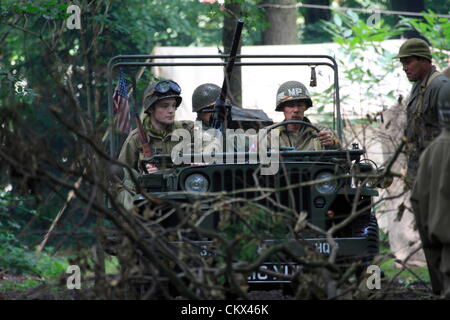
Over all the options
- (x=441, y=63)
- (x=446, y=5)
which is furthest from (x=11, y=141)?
(x=446, y=5)

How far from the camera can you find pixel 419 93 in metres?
8.30

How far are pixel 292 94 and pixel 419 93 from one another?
1.06 metres

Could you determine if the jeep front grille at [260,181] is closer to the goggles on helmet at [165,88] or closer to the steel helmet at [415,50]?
the goggles on helmet at [165,88]

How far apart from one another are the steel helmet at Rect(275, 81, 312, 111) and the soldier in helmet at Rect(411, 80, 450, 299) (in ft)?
9.88

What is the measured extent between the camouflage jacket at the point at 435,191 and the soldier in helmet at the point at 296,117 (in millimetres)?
2665

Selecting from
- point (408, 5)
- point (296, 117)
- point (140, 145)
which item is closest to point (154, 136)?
point (140, 145)

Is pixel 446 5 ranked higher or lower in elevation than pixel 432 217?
higher

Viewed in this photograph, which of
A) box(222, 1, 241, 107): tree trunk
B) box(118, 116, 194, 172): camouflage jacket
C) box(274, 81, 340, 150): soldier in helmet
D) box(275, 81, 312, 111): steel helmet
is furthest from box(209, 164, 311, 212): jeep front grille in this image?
box(222, 1, 241, 107): tree trunk

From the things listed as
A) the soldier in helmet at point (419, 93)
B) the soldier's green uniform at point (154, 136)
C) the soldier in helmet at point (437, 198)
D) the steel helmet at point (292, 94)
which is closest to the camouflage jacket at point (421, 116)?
the soldier in helmet at point (419, 93)

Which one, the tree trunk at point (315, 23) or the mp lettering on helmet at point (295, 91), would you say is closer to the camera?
the mp lettering on helmet at point (295, 91)

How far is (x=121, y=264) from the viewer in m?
5.13

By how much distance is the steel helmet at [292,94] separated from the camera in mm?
8469
